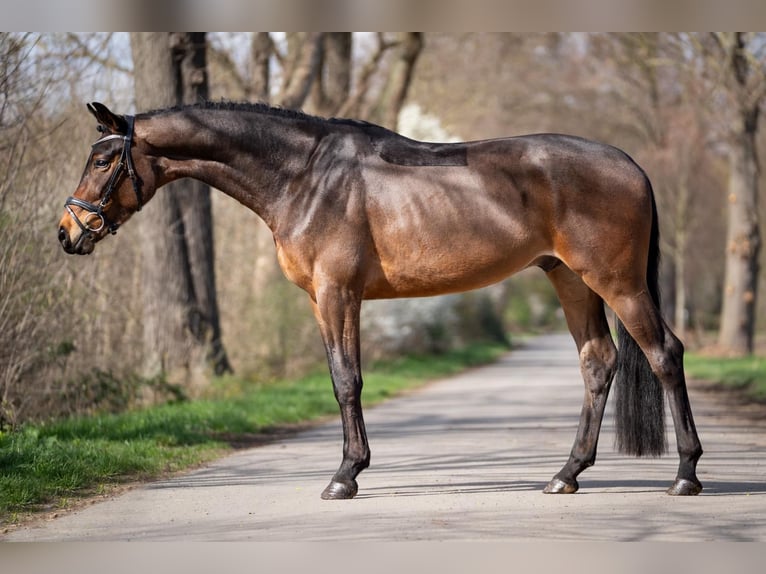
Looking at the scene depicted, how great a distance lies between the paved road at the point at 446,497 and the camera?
6043mm

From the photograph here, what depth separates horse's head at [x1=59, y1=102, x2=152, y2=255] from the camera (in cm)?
723

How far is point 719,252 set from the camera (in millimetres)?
37438

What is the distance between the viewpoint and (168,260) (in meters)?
14.6

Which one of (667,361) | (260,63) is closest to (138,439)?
(667,361)

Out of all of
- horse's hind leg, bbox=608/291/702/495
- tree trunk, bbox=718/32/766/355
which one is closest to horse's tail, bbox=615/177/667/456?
horse's hind leg, bbox=608/291/702/495

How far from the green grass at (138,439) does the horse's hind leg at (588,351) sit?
3.32 metres

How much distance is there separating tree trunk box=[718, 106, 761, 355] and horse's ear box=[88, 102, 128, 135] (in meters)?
19.2

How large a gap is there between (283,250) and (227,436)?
4398 mm

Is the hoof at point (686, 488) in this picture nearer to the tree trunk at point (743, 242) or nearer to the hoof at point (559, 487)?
the hoof at point (559, 487)

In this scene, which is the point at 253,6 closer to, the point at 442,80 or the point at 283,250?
the point at 283,250

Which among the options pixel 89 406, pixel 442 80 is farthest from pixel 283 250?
pixel 442 80

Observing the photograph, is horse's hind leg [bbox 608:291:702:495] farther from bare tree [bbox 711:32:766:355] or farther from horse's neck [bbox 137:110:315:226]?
bare tree [bbox 711:32:766:355]

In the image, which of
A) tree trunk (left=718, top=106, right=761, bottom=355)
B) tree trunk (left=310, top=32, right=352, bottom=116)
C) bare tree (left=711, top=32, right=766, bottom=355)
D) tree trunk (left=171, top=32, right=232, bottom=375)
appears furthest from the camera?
tree trunk (left=310, top=32, right=352, bottom=116)

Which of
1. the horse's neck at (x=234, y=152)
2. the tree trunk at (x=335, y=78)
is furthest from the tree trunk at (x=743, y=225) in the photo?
the horse's neck at (x=234, y=152)
